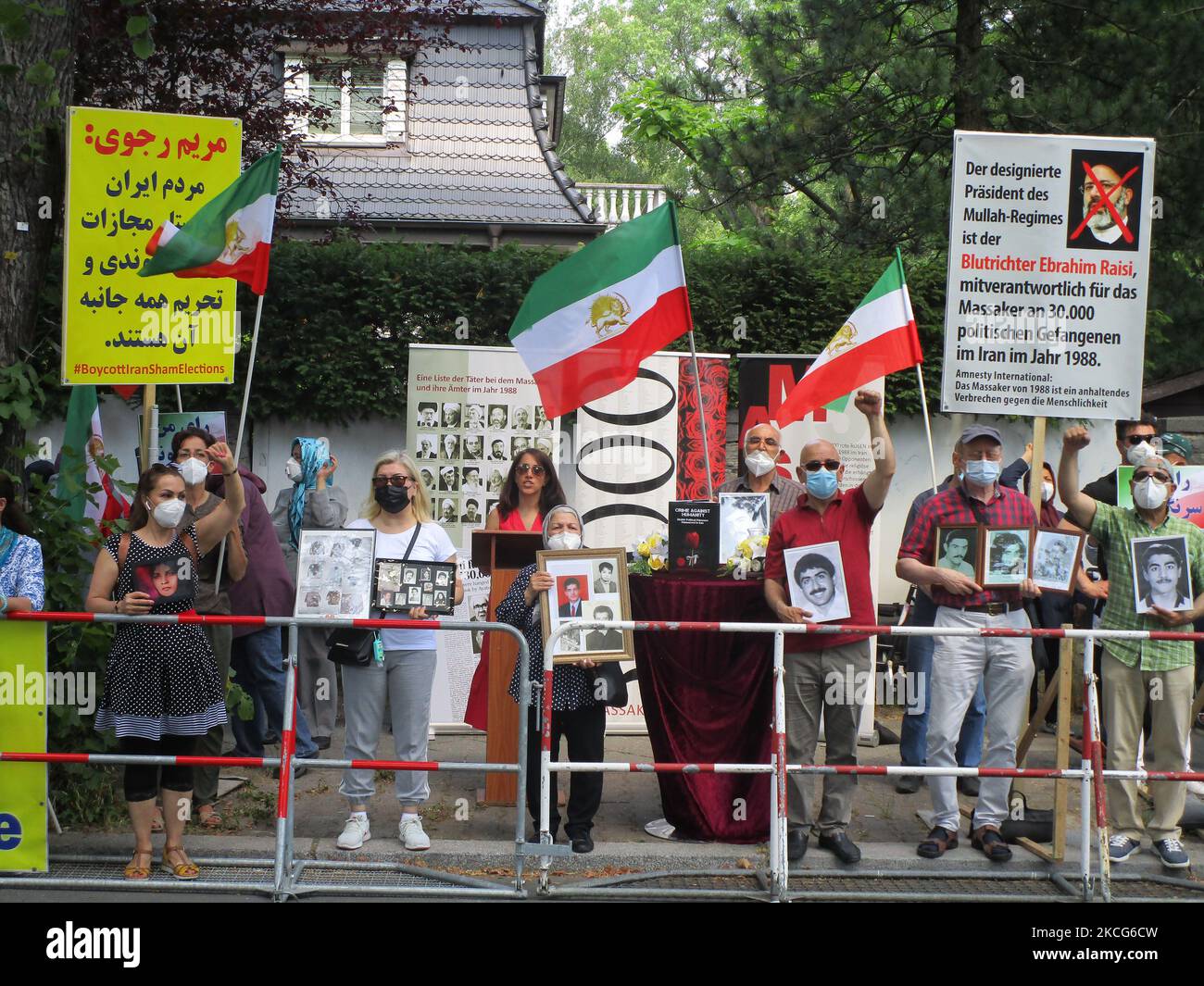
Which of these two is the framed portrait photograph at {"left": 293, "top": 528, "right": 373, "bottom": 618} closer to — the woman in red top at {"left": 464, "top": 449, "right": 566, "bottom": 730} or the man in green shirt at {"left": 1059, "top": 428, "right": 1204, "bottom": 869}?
the woman in red top at {"left": 464, "top": 449, "right": 566, "bottom": 730}

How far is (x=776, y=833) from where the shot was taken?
607cm

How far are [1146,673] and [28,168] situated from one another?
22.9 ft

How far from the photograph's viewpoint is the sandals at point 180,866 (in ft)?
19.9

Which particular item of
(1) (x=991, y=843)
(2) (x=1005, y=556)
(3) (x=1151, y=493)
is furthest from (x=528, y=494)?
(3) (x=1151, y=493)

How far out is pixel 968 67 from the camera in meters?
12.9

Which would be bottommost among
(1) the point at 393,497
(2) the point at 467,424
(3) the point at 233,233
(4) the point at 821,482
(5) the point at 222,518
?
(5) the point at 222,518

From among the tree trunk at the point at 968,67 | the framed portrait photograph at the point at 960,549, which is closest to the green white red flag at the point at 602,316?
the framed portrait photograph at the point at 960,549

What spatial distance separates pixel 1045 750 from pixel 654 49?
40298 millimetres

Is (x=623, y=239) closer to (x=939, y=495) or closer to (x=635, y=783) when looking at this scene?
(x=939, y=495)

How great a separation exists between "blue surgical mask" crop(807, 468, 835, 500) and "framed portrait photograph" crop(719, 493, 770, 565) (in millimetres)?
735

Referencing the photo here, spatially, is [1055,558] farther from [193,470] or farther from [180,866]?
[180,866]

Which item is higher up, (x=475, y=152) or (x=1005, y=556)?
(x=475, y=152)

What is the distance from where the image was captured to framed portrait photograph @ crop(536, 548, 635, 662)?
643cm

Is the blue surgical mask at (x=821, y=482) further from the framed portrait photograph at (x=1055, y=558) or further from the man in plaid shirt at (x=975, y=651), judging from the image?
the framed portrait photograph at (x=1055, y=558)
